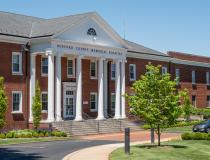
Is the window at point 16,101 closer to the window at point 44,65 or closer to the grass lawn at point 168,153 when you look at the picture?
the window at point 44,65

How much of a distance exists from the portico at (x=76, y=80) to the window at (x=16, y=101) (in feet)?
3.50

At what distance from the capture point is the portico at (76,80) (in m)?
39.3

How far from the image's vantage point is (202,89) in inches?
2557

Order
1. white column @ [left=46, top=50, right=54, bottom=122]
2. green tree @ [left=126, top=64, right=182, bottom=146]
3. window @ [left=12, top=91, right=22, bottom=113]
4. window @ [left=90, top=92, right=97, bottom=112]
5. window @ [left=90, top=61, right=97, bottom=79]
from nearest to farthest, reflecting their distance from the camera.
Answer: green tree @ [left=126, top=64, right=182, bottom=146]
white column @ [left=46, top=50, right=54, bottom=122]
window @ [left=12, top=91, right=22, bottom=113]
window @ [left=90, top=92, right=97, bottom=112]
window @ [left=90, top=61, right=97, bottom=79]

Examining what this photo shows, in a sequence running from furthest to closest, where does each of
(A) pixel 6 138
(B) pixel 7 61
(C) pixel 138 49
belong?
(C) pixel 138 49, (B) pixel 7 61, (A) pixel 6 138

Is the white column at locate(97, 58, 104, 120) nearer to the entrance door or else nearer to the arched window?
the arched window

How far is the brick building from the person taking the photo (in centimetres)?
3916

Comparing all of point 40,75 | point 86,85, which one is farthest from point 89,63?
point 40,75

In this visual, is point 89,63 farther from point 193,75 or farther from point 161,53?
point 193,75

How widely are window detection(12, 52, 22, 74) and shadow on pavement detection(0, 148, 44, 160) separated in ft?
47.2

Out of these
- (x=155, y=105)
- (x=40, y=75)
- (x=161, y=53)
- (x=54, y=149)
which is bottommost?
(x=54, y=149)

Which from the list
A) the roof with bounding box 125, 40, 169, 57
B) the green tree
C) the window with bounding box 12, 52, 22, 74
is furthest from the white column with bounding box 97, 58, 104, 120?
the green tree

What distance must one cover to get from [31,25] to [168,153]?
24602 millimetres

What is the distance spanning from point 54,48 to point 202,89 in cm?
3141
